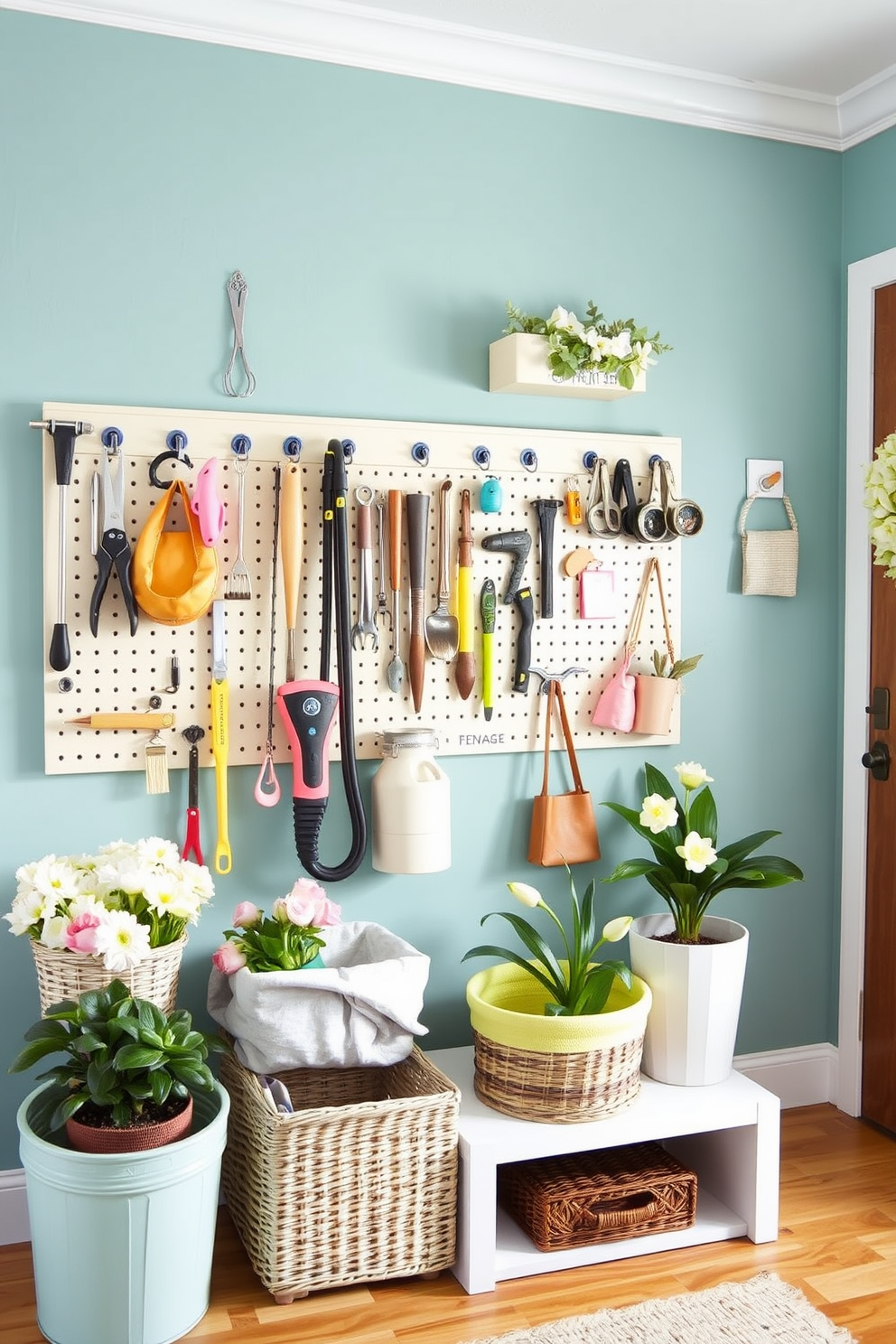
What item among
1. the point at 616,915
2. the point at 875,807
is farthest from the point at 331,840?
the point at 875,807

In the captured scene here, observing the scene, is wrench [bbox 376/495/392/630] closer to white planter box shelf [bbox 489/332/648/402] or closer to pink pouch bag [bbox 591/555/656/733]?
white planter box shelf [bbox 489/332/648/402]

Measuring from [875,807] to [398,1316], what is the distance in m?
1.56

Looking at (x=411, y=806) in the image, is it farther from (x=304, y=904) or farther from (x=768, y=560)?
(x=768, y=560)

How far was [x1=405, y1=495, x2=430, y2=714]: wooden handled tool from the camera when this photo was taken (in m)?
2.50

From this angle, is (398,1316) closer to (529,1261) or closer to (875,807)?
(529,1261)

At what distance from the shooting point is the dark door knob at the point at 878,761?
2807 millimetres

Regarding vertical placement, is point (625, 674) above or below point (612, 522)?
below

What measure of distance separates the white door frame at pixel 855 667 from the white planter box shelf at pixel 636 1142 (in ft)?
1.88

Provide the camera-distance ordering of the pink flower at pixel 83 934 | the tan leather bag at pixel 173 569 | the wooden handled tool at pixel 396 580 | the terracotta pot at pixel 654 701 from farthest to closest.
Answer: the terracotta pot at pixel 654 701, the wooden handled tool at pixel 396 580, the tan leather bag at pixel 173 569, the pink flower at pixel 83 934

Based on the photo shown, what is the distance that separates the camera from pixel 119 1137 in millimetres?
1882

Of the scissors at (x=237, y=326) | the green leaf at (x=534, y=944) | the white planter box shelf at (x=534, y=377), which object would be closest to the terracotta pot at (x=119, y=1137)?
the green leaf at (x=534, y=944)

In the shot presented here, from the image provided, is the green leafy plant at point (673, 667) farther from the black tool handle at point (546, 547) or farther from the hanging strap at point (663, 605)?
the black tool handle at point (546, 547)

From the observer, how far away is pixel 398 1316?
2.08 meters

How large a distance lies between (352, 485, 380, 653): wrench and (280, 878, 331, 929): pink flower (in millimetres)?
509
